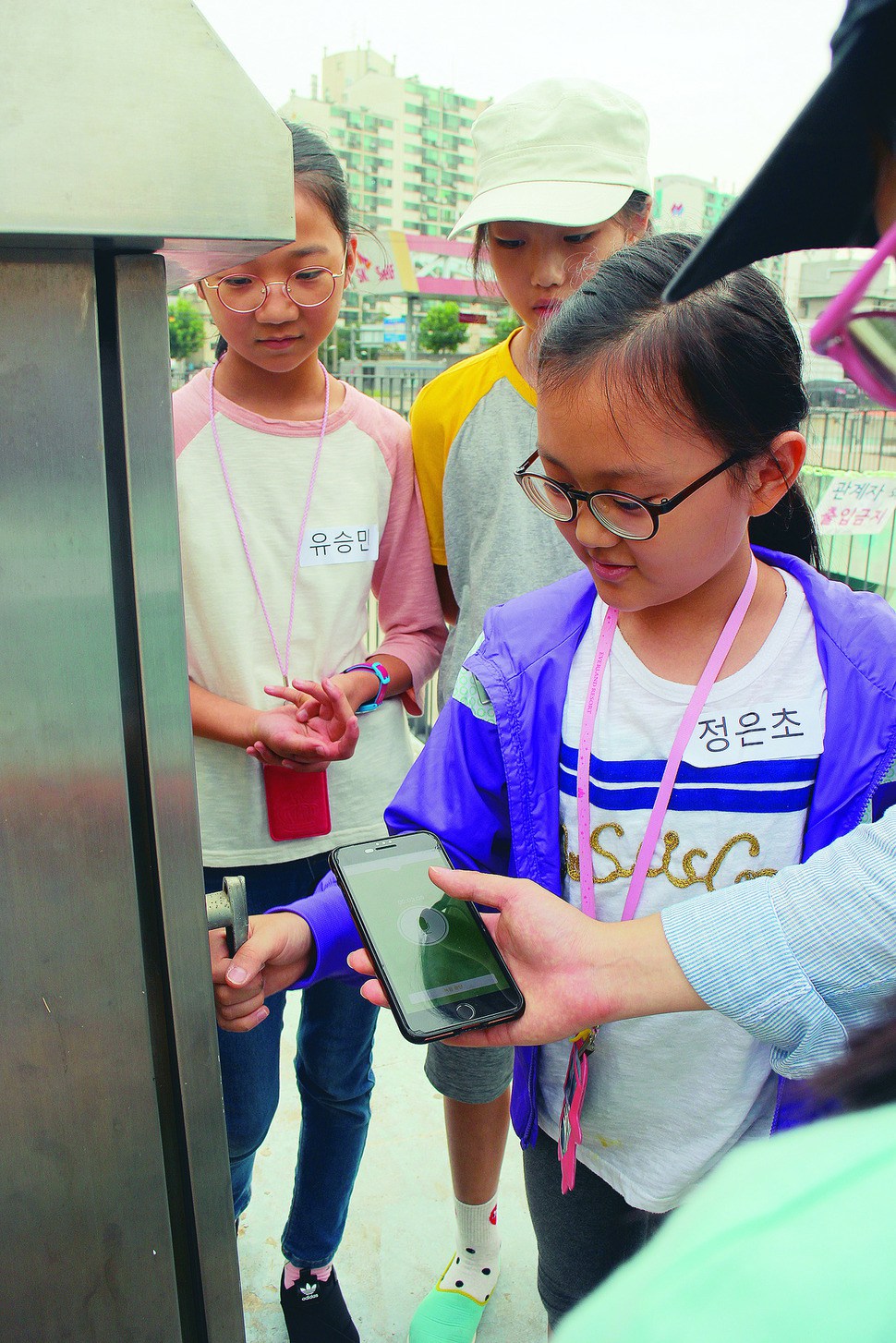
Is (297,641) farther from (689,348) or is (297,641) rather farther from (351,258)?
(689,348)

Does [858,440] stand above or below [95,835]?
below

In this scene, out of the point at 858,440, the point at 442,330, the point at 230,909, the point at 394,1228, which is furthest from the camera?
the point at 442,330

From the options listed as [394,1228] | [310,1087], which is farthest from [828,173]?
[394,1228]

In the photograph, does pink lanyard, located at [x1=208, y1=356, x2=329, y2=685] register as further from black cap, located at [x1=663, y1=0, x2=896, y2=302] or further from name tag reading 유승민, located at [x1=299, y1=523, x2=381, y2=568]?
black cap, located at [x1=663, y1=0, x2=896, y2=302]

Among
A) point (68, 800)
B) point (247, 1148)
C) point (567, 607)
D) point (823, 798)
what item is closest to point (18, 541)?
point (68, 800)

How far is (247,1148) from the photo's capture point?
5.11 feet

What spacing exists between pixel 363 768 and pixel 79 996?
1.00m

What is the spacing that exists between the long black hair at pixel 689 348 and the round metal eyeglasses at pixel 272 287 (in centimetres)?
60

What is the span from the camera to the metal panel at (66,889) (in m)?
0.64

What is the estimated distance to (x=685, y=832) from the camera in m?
1.07

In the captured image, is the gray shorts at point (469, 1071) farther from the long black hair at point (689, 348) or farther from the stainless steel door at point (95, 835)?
the long black hair at point (689, 348)

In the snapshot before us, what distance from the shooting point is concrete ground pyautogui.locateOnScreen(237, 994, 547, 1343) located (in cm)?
181

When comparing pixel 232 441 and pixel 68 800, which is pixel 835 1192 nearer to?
pixel 68 800

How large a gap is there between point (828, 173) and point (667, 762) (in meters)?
0.61
